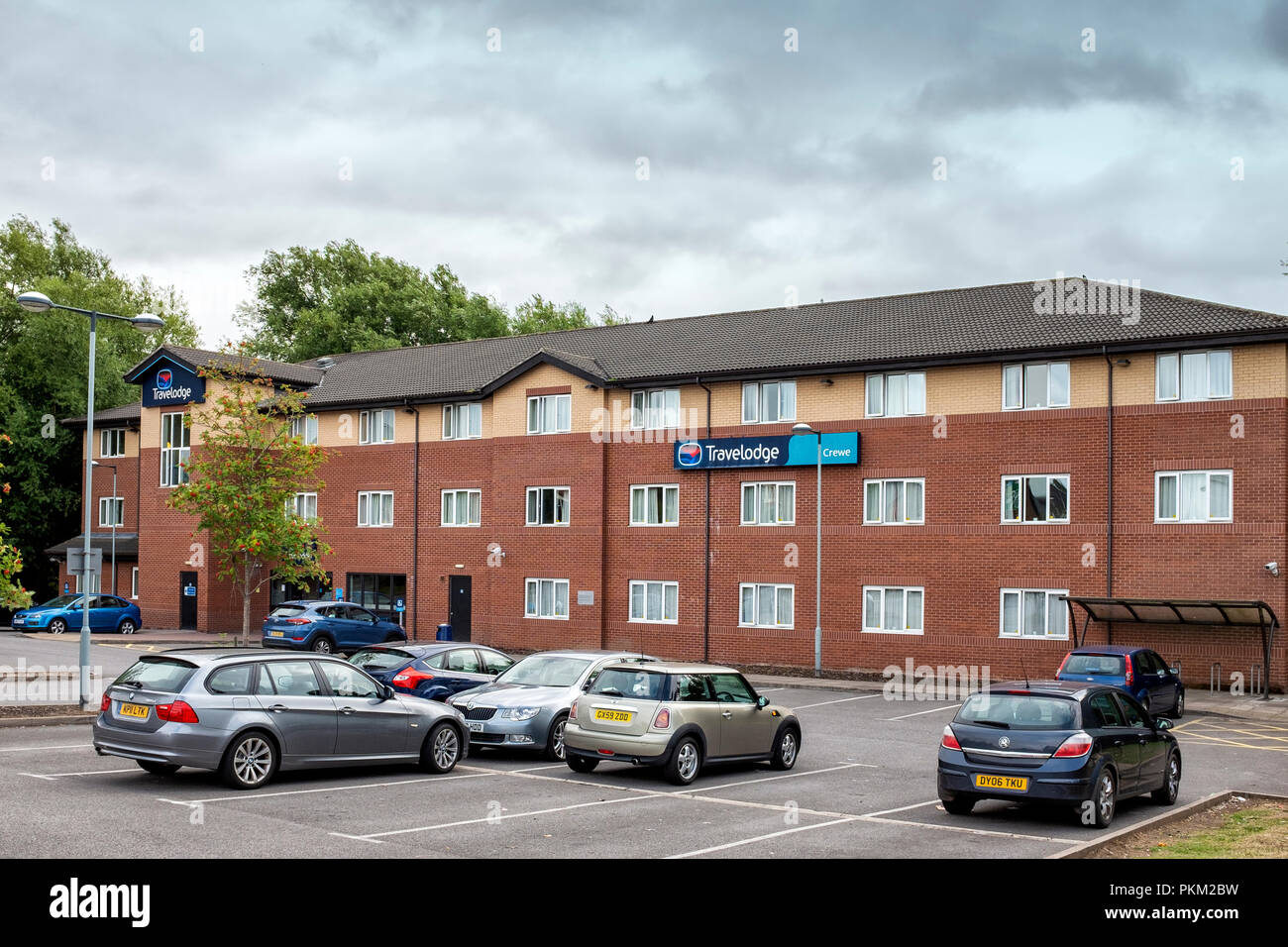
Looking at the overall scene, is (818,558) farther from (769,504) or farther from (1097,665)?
(1097,665)

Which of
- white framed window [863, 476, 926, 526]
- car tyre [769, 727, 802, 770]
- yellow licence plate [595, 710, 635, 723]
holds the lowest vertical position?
car tyre [769, 727, 802, 770]

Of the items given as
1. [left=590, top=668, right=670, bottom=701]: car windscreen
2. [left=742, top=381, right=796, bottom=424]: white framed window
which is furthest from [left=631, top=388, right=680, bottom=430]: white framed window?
[left=590, top=668, right=670, bottom=701]: car windscreen

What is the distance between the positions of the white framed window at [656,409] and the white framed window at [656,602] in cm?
469

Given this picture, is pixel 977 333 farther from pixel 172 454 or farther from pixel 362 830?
pixel 172 454

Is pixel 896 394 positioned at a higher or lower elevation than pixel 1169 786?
Answer: higher

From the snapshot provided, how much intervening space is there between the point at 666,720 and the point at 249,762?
4.77m

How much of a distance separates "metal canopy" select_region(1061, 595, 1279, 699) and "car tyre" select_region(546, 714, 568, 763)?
49.5 ft

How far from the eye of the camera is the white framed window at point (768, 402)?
35.0 m

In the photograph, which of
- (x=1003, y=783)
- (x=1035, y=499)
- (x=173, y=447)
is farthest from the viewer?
(x=173, y=447)

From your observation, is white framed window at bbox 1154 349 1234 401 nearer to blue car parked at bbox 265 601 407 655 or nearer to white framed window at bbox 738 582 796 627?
white framed window at bbox 738 582 796 627

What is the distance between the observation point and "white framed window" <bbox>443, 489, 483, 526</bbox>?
133 feet

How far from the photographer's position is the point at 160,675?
13711 millimetres

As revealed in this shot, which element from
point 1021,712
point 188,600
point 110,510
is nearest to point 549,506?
point 188,600
